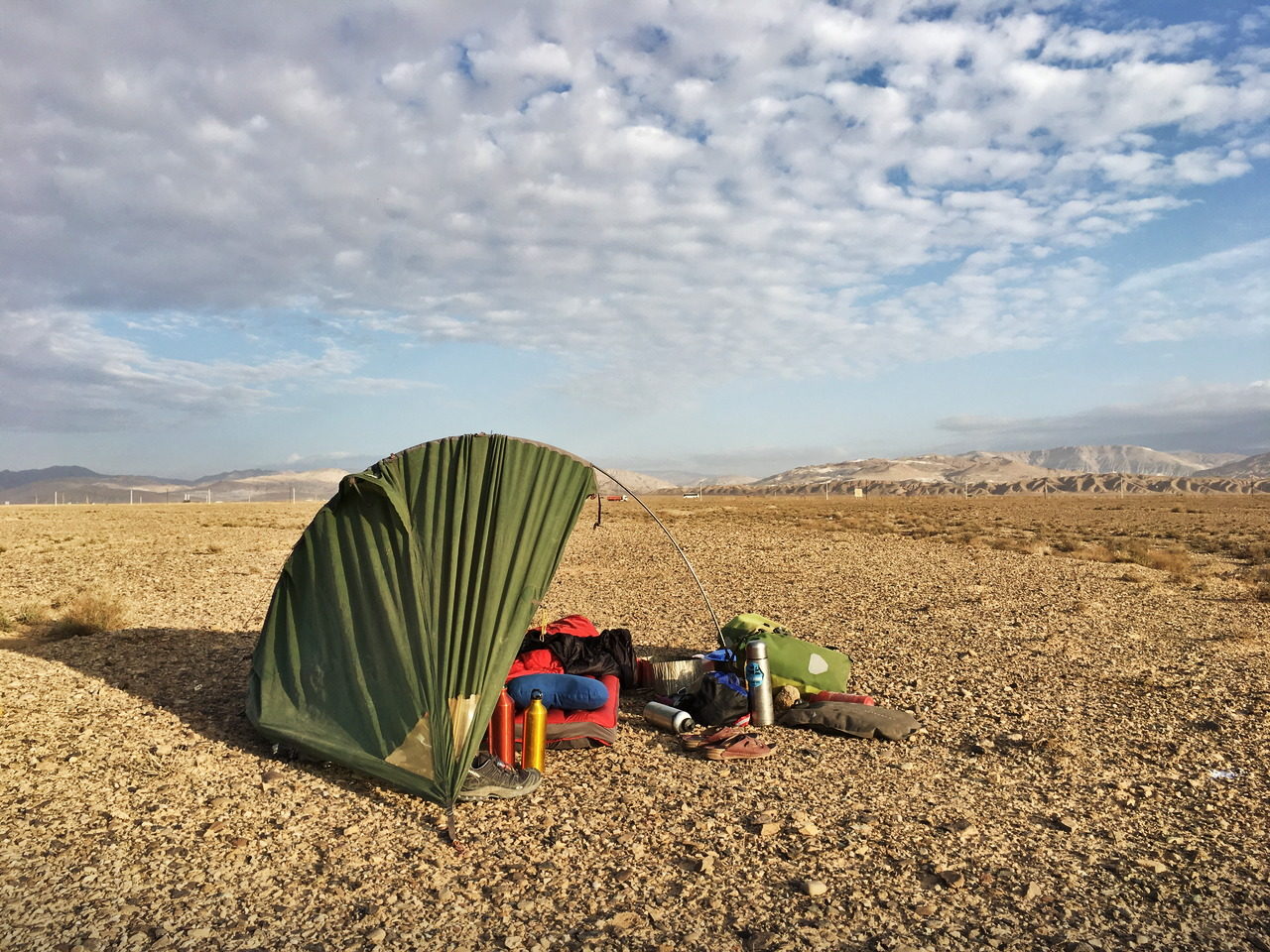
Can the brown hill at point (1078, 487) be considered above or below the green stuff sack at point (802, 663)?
below

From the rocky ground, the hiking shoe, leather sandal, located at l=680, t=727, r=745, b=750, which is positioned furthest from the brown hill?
the hiking shoe

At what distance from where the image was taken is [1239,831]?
5664mm

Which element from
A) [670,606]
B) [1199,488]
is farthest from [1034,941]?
[1199,488]

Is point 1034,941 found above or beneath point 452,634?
beneath

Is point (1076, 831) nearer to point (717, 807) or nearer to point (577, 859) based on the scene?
point (717, 807)

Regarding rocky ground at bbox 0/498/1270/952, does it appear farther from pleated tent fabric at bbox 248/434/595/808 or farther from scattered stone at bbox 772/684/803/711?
scattered stone at bbox 772/684/803/711

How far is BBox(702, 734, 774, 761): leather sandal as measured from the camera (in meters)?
7.09

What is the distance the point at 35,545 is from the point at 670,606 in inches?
887

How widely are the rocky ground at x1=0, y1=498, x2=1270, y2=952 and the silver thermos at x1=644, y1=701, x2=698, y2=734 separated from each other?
0.26 metres

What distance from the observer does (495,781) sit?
623 centimetres

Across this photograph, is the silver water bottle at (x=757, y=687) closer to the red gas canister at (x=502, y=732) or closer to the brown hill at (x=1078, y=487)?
the red gas canister at (x=502, y=732)

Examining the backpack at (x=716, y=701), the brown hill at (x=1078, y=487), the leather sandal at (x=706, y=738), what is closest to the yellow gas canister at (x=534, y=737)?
the leather sandal at (x=706, y=738)

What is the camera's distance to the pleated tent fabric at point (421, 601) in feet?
20.7

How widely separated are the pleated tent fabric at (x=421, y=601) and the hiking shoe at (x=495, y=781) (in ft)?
0.53
